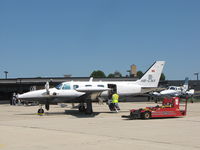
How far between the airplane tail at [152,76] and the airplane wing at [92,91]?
4436 millimetres

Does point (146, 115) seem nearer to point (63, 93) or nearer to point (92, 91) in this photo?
point (92, 91)

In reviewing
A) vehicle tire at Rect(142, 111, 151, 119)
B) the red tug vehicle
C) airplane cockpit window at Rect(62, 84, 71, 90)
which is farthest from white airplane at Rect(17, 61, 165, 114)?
vehicle tire at Rect(142, 111, 151, 119)

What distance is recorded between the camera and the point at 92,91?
22406 mm

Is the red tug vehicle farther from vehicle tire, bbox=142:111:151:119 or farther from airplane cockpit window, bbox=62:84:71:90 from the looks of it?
airplane cockpit window, bbox=62:84:71:90

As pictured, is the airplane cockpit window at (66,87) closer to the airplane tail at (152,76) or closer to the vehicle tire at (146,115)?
the airplane tail at (152,76)

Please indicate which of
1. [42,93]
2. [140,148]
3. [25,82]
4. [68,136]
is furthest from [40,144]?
[25,82]

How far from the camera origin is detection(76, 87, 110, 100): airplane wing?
22172 millimetres

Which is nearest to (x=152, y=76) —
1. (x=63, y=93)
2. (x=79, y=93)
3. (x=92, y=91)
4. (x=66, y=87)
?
(x=79, y=93)

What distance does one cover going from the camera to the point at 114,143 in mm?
10617

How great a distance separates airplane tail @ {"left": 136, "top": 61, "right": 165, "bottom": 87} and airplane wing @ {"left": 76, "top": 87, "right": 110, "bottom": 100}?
4436 mm

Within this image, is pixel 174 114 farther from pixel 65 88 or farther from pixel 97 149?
pixel 97 149

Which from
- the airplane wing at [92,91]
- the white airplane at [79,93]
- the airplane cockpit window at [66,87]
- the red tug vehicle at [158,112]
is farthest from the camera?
the airplane cockpit window at [66,87]

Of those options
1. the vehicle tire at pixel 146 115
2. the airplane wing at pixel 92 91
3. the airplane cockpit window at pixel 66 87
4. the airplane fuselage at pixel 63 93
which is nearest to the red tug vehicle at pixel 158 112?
the vehicle tire at pixel 146 115

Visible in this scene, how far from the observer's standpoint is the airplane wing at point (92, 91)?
22172mm
